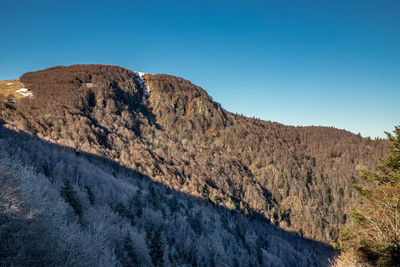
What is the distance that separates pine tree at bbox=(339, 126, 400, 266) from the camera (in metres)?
9.23

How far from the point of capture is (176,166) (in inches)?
3984

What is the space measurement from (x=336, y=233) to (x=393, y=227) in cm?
12884

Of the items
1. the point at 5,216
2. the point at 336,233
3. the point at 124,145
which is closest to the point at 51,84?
the point at 124,145

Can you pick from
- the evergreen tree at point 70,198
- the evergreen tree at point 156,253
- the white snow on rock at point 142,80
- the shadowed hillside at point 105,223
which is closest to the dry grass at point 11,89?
the shadowed hillside at point 105,223

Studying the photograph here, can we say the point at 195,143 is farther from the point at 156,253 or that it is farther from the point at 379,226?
the point at 379,226

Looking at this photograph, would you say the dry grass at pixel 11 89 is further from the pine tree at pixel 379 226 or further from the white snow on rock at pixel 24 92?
the pine tree at pixel 379 226

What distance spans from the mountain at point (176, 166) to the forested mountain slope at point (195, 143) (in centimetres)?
72

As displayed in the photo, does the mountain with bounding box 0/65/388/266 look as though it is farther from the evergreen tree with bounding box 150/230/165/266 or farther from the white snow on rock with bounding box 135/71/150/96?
the white snow on rock with bounding box 135/71/150/96

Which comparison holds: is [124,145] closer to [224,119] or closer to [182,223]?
[182,223]

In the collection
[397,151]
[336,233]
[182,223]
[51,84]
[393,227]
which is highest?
[51,84]

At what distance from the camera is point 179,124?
144750 millimetres

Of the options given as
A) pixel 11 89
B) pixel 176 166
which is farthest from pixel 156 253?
pixel 11 89

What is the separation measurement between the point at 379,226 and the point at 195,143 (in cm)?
12770

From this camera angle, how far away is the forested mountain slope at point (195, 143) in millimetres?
88062
